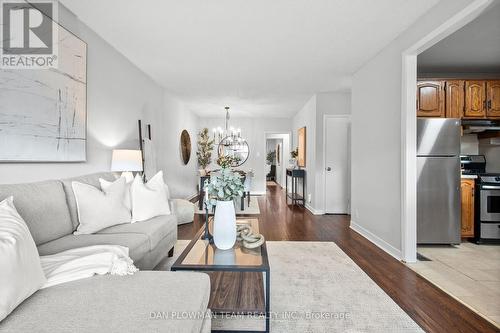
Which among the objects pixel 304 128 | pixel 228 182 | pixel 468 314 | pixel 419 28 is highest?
pixel 419 28

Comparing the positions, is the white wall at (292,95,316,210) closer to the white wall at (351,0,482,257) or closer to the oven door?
the white wall at (351,0,482,257)

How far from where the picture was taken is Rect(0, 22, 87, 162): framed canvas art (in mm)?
1959

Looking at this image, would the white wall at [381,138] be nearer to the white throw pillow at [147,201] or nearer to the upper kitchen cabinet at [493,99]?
the upper kitchen cabinet at [493,99]

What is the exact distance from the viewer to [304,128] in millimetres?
6398

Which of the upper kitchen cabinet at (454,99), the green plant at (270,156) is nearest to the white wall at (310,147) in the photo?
the upper kitchen cabinet at (454,99)

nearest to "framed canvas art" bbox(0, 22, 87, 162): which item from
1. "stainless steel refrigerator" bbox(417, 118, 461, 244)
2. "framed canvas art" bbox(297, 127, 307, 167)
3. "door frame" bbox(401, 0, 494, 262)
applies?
"door frame" bbox(401, 0, 494, 262)

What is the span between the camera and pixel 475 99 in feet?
10.9

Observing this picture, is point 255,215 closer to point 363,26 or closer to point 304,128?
point 304,128

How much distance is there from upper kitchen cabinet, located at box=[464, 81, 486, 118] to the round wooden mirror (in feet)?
18.5

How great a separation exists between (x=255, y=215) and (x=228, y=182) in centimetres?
336

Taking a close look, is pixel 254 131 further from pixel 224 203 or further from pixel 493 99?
pixel 224 203

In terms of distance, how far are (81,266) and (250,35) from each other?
2739 mm

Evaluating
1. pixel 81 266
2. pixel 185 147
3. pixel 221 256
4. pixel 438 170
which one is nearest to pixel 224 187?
pixel 221 256

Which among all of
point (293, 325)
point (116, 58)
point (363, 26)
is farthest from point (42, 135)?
point (363, 26)
